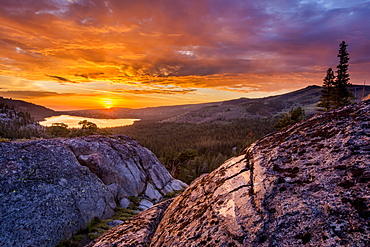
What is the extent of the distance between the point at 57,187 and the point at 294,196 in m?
10.9

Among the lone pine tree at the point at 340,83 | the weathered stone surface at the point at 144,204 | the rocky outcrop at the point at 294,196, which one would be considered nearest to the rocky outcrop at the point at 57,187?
the weathered stone surface at the point at 144,204

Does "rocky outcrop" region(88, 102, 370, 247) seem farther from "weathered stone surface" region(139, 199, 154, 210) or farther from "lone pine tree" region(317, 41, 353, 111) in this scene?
"lone pine tree" region(317, 41, 353, 111)

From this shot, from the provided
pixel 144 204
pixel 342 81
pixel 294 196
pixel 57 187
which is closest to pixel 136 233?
pixel 294 196

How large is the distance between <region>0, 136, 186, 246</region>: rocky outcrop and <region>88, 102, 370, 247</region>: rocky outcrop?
214 inches

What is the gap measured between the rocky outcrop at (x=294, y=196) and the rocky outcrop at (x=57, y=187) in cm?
543

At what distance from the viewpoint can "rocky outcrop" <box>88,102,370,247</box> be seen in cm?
233

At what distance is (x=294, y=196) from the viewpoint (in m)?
2.91

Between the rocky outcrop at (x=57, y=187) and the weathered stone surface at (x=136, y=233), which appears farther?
the rocky outcrop at (x=57, y=187)

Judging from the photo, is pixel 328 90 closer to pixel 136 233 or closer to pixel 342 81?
pixel 342 81

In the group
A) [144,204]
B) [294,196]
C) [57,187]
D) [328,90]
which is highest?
[328,90]

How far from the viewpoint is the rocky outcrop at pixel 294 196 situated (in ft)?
7.64

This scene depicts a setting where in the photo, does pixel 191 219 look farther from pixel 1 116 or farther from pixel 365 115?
pixel 1 116

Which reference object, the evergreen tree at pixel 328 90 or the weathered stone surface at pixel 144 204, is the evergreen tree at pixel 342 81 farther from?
the weathered stone surface at pixel 144 204

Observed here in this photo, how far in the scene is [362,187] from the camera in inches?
96.0
